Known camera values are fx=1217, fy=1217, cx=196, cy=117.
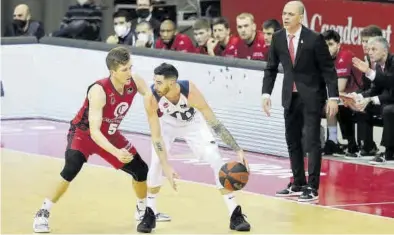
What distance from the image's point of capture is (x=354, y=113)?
16.4 metres

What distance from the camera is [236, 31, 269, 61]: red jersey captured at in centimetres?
1747

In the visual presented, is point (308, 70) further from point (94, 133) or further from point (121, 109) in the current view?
point (94, 133)

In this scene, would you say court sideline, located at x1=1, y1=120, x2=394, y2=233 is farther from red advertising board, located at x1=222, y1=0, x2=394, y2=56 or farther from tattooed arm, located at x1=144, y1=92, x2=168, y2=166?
red advertising board, located at x1=222, y1=0, x2=394, y2=56

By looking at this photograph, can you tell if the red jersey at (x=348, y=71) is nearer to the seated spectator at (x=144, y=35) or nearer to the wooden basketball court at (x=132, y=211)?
the wooden basketball court at (x=132, y=211)

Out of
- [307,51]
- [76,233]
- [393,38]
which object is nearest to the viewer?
[76,233]

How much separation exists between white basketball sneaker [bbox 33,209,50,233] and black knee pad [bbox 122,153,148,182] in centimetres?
89

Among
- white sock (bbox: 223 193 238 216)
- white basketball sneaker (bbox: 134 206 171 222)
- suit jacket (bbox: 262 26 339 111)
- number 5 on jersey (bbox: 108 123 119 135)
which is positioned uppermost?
suit jacket (bbox: 262 26 339 111)

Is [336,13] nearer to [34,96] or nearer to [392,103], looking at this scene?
[392,103]

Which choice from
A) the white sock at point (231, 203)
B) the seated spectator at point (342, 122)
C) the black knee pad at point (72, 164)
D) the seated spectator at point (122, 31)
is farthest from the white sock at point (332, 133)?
the black knee pad at point (72, 164)

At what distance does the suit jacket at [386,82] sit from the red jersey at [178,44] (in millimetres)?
3532

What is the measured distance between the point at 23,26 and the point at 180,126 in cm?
894

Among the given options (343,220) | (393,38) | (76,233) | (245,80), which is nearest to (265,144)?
(245,80)

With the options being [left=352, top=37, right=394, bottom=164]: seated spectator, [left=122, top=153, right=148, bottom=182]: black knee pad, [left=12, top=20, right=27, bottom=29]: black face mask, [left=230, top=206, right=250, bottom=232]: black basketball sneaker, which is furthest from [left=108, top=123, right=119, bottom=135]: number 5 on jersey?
[left=12, top=20, right=27, bottom=29]: black face mask

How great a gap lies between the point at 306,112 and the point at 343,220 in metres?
1.60
